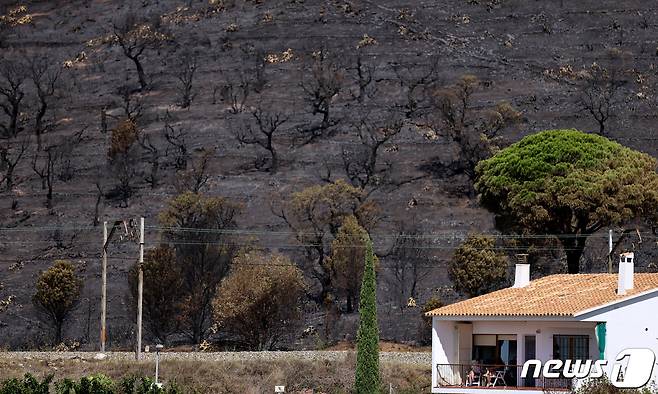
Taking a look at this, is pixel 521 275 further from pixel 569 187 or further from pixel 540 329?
pixel 569 187

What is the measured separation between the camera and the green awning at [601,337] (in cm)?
5228

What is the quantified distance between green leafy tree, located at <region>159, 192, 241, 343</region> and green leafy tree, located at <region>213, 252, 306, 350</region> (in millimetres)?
2064

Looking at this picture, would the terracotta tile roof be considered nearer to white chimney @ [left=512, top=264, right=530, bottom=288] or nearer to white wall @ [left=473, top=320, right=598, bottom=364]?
white chimney @ [left=512, top=264, right=530, bottom=288]

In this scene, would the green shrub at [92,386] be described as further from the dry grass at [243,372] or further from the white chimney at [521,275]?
the white chimney at [521,275]

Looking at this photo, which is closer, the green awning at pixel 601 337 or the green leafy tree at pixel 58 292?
the green awning at pixel 601 337

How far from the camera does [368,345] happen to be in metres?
61.3

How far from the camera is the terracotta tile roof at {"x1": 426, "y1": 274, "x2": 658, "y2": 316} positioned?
53.5m

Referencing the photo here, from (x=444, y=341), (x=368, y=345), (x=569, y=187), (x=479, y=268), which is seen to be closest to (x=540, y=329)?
(x=444, y=341)

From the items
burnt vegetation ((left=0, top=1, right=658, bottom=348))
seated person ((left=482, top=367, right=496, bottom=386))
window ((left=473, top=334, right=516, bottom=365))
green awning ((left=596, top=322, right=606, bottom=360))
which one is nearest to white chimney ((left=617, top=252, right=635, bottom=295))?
green awning ((left=596, top=322, right=606, bottom=360))

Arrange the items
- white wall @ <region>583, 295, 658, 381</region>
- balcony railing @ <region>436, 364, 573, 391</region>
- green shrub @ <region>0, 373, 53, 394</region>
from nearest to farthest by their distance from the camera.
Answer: green shrub @ <region>0, 373, 53, 394</region>, balcony railing @ <region>436, 364, 573, 391</region>, white wall @ <region>583, 295, 658, 381</region>

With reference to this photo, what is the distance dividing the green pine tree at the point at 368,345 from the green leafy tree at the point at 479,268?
76.8ft

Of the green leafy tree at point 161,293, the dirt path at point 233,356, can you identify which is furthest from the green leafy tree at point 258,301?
the dirt path at point 233,356

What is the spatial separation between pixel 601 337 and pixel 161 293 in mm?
38394

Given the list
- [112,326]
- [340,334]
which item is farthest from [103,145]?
[340,334]
